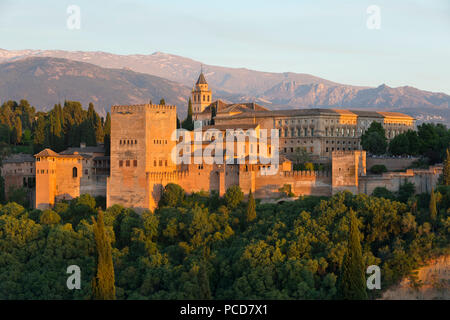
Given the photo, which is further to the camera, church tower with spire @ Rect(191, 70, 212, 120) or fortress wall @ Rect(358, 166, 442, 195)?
church tower with spire @ Rect(191, 70, 212, 120)

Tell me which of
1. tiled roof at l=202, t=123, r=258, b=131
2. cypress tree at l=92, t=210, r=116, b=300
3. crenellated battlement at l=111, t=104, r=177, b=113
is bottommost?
cypress tree at l=92, t=210, r=116, b=300

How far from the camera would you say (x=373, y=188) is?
47562 millimetres

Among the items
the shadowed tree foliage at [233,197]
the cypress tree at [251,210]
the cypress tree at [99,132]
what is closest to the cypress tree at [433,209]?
the cypress tree at [251,210]

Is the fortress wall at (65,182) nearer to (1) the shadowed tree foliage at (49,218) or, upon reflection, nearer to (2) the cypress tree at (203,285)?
(1) the shadowed tree foliage at (49,218)

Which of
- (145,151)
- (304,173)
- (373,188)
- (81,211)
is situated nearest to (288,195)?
(304,173)

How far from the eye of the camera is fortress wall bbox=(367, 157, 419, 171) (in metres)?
53.0

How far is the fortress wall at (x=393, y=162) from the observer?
5304 cm

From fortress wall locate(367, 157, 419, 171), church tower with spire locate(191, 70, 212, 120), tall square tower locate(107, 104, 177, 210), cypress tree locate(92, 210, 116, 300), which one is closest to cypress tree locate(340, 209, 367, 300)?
cypress tree locate(92, 210, 116, 300)

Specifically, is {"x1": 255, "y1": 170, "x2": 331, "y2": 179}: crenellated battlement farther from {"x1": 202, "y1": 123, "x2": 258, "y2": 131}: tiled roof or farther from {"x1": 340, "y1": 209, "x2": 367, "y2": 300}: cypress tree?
{"x1": 340, "y1": 209, "x2": 367, "y2": 300}: cypress tree

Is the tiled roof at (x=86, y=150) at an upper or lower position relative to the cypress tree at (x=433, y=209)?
upper

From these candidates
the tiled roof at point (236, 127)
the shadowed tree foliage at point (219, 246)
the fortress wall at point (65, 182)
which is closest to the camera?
the shadowed tree foliage at point (219, 246)

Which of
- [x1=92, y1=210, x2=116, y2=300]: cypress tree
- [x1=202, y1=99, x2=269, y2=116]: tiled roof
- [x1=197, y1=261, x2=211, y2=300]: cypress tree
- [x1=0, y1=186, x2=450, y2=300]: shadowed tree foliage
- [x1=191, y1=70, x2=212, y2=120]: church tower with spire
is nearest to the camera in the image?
[x1=92, y1=210, x2=116, y2=300]: cypress tree

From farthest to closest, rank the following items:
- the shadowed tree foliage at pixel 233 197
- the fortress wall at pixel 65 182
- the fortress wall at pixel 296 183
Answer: the fortress wall at pixel 65 182 < the fortress wall at pixel 296 183 < the shadowed tree foliage at pixel 233 197

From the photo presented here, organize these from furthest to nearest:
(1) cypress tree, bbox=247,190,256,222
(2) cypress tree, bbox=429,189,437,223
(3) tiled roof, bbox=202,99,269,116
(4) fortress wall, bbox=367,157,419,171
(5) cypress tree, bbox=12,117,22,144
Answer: (3) tiled roof, bbox=202,99,269,116, (5) cypress tree, bbox=12,117,22,144, (4) fortress wall, bbox=367,157,419,171, (1) cypress tree, bbox=247,190,256,222, (2) cypress tree, bbox=429,189,437,223
